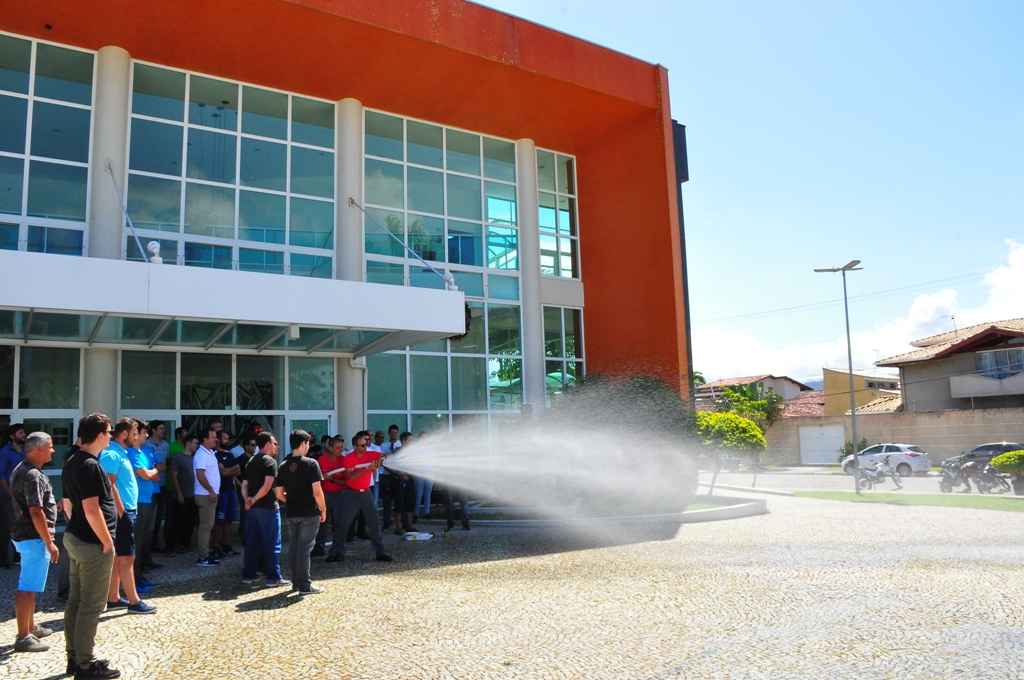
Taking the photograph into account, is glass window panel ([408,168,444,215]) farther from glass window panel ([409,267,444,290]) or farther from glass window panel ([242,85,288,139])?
glass window panel ([242,85,288,139])

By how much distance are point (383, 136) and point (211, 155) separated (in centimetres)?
399

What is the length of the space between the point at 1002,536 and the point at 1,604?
489 inches

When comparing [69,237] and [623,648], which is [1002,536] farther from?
[69,237]

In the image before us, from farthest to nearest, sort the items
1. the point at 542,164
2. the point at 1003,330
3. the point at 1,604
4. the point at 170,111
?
the point at 1003,330
the point at 542,164
the point at 170,111
the point at 1,604

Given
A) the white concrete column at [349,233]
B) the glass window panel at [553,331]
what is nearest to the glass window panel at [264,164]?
the white concrete column at [349,233]

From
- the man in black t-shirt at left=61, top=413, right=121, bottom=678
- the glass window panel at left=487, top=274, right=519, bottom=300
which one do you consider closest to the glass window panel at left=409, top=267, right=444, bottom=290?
the glass window panel at left=487, top=274, right=519, bottom=300

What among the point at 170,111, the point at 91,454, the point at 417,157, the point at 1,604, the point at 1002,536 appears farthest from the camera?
the point at 417,157

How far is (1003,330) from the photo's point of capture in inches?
1471

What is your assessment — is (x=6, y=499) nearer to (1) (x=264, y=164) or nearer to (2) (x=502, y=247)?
(1) (x=264, y=164)

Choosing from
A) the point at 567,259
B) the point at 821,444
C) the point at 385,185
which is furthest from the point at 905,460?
the point at 385,185

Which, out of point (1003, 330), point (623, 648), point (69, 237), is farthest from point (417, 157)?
point (1003, 330)

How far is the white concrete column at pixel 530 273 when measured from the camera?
747 inches

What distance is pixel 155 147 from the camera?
1501cm

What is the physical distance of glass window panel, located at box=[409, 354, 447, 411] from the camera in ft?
56.5
